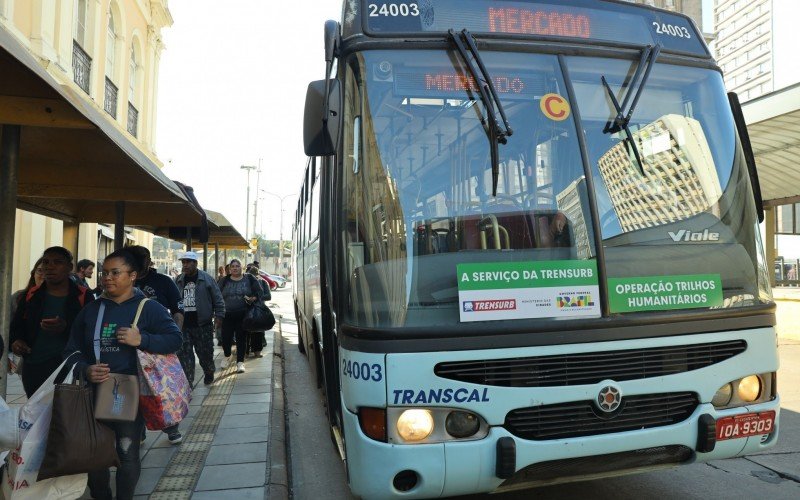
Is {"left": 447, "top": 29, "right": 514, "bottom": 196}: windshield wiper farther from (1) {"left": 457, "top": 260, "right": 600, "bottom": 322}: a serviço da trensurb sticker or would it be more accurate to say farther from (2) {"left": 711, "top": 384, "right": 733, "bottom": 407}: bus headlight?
(2) {"left": 711, "top": 384, "right": 733, "bottom": 407}: bus headlight

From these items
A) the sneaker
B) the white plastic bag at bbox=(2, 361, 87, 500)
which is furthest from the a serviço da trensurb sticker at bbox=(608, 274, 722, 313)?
the sneaker

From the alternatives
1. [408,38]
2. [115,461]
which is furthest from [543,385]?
[115,461]

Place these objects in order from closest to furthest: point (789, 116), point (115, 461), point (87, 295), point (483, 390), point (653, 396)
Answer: point (483, 390) → point (653, 396) → point (115, 461) → point (87, 295) → point (789, 116)

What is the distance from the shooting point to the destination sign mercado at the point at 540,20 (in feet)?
10.9

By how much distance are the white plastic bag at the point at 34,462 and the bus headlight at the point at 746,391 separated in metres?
3.59

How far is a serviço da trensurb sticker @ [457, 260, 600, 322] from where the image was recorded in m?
2.96

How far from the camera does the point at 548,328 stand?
3.00 m

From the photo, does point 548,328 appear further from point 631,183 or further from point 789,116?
point 789,116

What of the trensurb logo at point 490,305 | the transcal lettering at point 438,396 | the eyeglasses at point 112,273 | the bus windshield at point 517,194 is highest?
the bus windshield at point 517,194

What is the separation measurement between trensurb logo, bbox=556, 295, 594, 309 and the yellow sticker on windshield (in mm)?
982

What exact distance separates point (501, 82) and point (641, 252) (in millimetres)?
1206

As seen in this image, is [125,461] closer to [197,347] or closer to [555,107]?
[555,107]

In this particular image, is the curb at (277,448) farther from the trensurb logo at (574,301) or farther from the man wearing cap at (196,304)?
the trensurb logo at (574,301)


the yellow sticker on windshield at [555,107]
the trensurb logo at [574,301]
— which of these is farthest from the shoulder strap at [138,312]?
the yellow sticker on windshield at [555,107]
